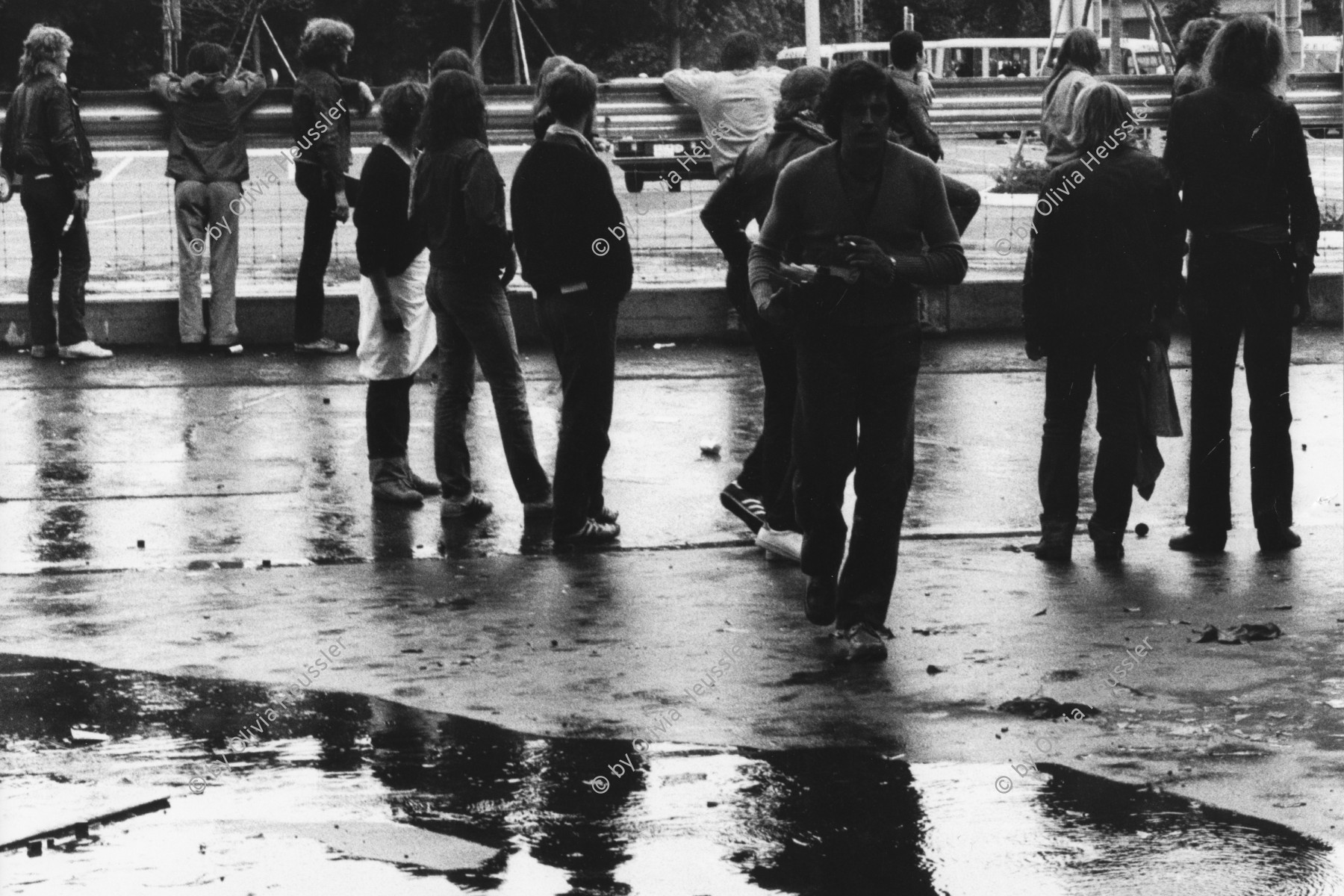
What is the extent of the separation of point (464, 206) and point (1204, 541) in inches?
128

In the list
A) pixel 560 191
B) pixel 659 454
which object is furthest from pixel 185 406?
pixel 560 191

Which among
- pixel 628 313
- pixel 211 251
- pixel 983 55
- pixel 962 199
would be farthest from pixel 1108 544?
pixel 983 55

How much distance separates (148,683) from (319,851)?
168 centimetres

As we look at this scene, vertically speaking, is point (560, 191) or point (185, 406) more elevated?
point (560, 191)

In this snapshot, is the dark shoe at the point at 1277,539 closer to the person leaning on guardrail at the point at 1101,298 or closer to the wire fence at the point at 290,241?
the person leaning on guardrail at the point at 1101,298

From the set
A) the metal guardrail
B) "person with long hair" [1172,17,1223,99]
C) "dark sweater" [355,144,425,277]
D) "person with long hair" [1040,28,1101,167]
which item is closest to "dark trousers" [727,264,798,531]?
"dark sweater" [355,144,425,277]

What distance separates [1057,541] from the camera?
7633mm

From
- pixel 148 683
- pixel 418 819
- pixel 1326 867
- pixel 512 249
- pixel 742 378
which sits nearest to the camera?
pixel 1326 867

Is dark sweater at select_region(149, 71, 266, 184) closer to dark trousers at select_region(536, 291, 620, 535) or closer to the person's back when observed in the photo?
dark trousers at select_region(536, 291, 620, 535)

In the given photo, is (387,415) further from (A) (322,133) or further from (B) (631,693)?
(A) (322,133)

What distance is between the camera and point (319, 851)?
4613 mm

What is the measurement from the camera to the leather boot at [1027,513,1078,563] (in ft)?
25.0

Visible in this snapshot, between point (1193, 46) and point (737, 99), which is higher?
point (1193, 46)

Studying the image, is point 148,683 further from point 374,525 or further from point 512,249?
point 512,249
